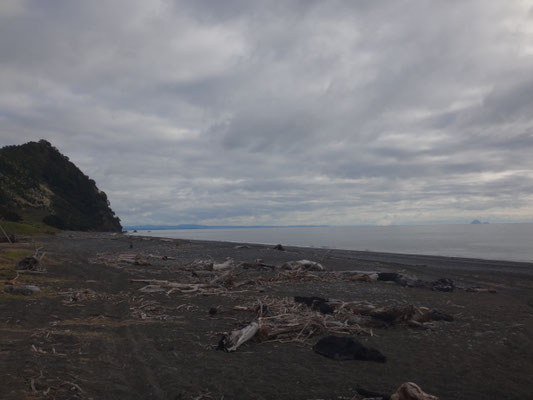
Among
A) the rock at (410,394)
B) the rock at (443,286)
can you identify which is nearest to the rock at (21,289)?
the rock at (410,394)

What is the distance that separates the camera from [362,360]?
24.5 feet

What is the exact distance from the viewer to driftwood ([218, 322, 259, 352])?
7.91m

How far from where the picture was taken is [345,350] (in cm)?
771

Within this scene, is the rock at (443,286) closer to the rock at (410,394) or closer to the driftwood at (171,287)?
the driftwood at (171,287)

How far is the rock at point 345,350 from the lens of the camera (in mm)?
7473

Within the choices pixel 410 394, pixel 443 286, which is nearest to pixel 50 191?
pixel 443 286

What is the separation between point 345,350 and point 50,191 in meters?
78.7

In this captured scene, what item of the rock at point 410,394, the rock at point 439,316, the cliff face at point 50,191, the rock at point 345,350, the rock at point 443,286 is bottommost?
the rock at point 345,350

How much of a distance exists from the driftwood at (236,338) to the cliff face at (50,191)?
5561 cm

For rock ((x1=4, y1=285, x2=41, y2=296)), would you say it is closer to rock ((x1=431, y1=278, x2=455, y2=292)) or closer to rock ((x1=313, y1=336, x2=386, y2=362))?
rock ((x1=313, y1=336, x2=386, y2=362))

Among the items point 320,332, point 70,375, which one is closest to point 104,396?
point 70,375

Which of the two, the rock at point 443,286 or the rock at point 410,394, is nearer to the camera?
the rock at point 410,394

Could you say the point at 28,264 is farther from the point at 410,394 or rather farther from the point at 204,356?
the point at 410,394

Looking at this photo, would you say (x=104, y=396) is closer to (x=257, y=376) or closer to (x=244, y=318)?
(x=257, y=376)
